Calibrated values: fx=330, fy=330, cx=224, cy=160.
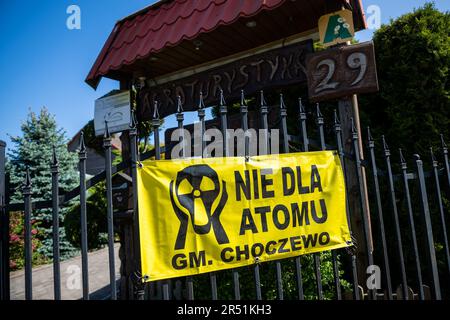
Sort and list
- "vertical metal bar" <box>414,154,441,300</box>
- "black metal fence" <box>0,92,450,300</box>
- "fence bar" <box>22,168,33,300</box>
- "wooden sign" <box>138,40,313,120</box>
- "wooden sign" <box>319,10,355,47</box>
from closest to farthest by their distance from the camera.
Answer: "fence bar" <box>22,168,33,300</box>, "black metal fence" <box>0,92,450,300</box>, "vertical metal bar" <box>414,154,441,300</box>, "wooden sign" <box>319,10,355,47</box>, "wooden sign" <box>138,40,313,120</box>

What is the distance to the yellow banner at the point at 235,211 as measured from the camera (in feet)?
6.98

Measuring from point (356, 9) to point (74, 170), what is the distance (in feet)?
45.8

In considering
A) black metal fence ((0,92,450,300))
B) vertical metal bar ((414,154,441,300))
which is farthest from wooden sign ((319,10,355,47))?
vertical metal bar ((414,154,441,300))

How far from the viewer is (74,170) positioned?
14.9 m

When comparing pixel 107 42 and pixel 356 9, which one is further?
pixel 107 42

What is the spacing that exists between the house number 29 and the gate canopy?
2.14 ft

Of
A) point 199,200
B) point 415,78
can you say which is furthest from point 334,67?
point 199,200

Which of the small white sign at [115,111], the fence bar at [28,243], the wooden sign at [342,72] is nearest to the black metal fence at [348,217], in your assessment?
the fence bar at [28,243]

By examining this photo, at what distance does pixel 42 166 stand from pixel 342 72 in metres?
13.5

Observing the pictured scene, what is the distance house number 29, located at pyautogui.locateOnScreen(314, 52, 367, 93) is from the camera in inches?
135

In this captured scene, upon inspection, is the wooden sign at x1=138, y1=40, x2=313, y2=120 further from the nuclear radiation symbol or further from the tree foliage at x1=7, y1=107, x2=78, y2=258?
the tree foliage at x1=7, y1=107, x2=78, y2=258
